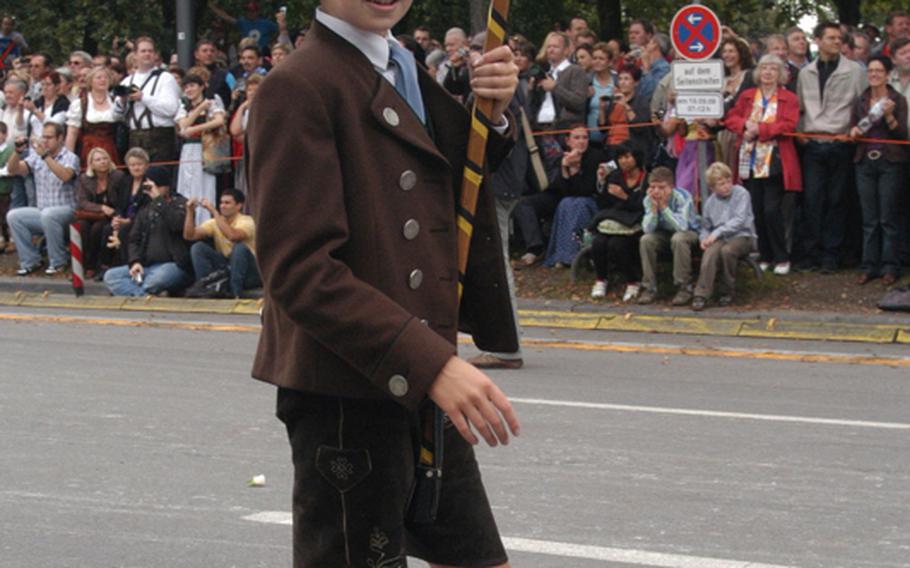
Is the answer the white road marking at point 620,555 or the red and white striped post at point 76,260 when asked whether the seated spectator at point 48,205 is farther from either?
the white road marking at point 620,555

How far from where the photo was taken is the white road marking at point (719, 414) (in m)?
8.47

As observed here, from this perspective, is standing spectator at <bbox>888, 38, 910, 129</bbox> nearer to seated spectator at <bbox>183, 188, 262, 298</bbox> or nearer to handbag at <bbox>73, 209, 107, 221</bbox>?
seated spectator at <bbox>183, 188, 262, 298</bbox>

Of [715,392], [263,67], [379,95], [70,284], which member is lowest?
[70,284]

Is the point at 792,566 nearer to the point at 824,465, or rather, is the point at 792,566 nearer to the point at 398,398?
the point at 824,465

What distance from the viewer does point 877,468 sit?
24.0ft

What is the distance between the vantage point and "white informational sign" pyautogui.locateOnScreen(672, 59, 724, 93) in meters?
13.6

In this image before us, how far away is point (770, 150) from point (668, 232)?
1141 millimetres

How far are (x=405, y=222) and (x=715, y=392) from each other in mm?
6758

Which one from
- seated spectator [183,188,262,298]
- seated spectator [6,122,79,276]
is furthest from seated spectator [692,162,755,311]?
seated spectator [6,122,79,276]

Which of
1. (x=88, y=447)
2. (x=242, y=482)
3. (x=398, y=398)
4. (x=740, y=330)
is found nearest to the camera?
(x=398, y=398)

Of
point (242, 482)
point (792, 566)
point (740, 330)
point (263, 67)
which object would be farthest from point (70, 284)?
point (792, 566)

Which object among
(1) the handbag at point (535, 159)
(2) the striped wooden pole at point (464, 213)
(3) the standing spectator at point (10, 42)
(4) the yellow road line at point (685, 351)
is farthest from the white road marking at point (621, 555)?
(3) the standing spectator at point (10, 42)

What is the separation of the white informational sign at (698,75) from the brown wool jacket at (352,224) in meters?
10.6

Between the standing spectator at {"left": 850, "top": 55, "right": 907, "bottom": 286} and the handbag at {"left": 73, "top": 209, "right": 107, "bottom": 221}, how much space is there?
7656 mm
